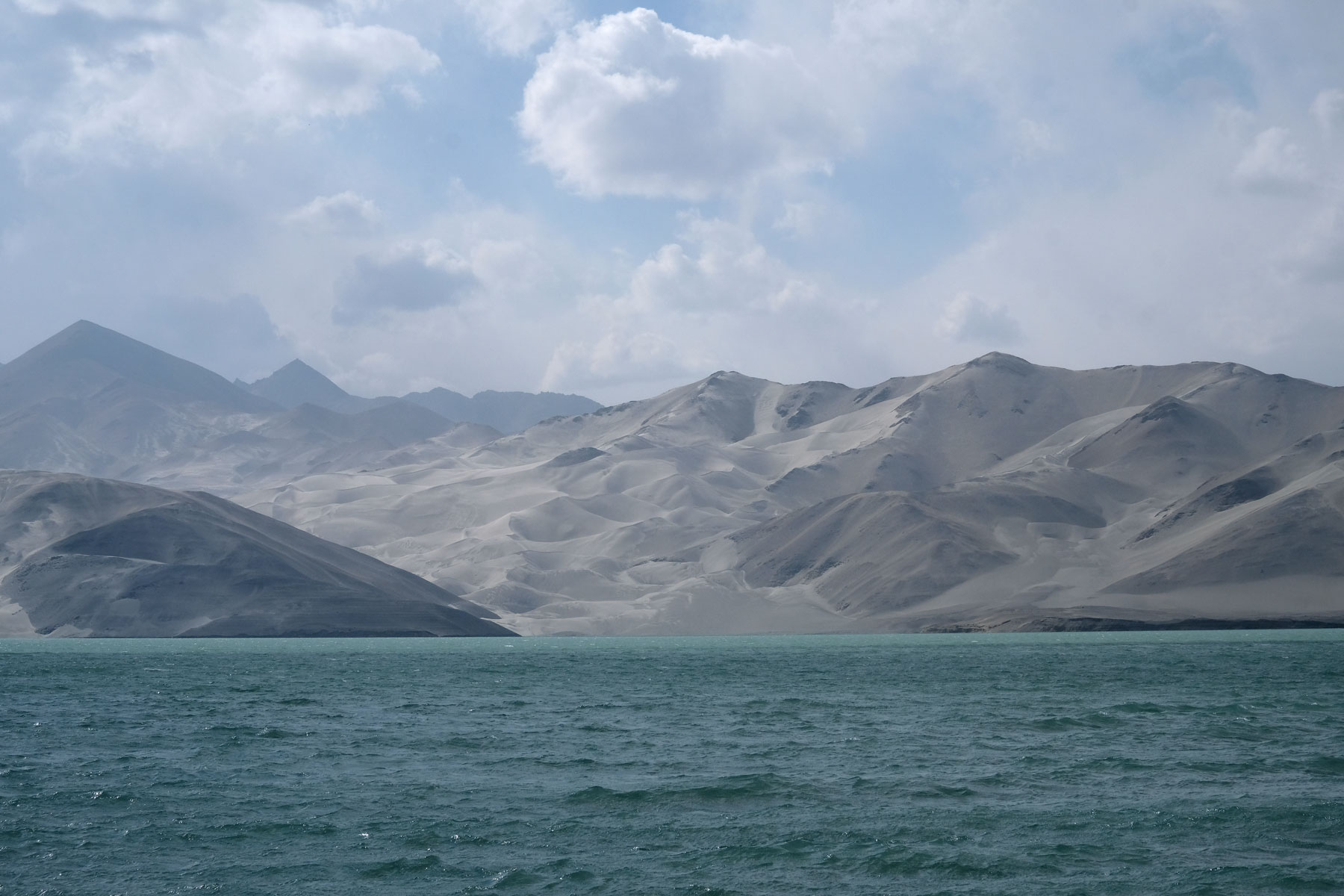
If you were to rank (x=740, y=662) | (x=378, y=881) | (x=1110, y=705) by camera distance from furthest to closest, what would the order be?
(x=740, y=662), (x=1110, y=705), (x=378, y=881)

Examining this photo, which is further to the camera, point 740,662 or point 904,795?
point 740,662

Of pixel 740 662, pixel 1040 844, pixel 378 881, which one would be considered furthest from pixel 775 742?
pixel 740 662

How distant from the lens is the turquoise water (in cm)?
2819

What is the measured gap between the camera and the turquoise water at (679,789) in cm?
2819

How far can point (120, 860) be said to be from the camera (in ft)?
96.8

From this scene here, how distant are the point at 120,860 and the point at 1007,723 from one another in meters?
35.9

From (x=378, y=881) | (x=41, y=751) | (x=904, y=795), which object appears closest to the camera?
(x=378, y=881)

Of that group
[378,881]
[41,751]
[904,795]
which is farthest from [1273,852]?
[41,751]

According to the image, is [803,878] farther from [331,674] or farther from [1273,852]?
[331,674]

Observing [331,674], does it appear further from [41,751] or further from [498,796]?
[498,796]

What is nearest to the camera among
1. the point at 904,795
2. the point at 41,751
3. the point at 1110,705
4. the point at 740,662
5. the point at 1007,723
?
the point at 904,795

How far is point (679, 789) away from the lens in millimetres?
37906

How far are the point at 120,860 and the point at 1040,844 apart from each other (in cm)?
2043

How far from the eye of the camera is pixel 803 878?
1090 inches
